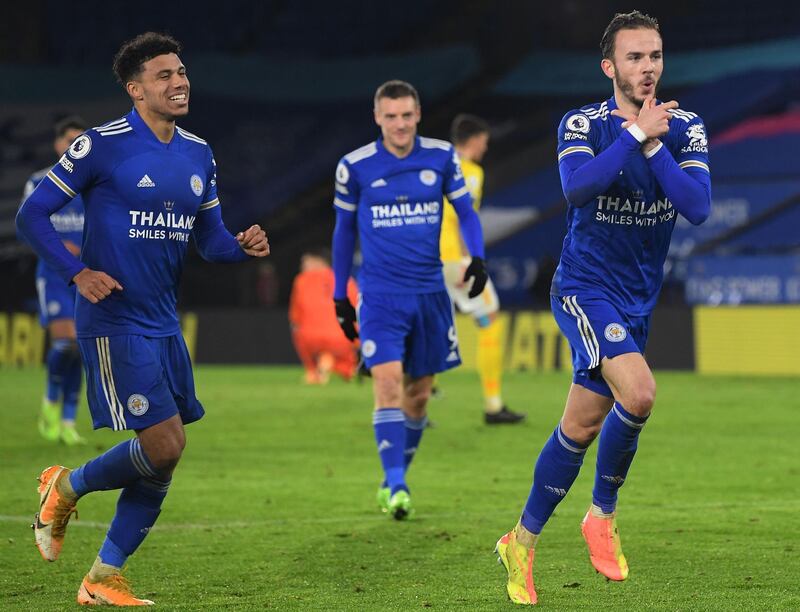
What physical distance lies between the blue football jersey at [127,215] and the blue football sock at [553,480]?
4.99 ft

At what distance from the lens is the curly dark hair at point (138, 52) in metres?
5.38

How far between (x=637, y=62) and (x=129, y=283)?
6.68ft

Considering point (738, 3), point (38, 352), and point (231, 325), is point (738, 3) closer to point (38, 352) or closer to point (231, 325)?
point (231, 325)

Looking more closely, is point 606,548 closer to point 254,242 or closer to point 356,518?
point 254,242

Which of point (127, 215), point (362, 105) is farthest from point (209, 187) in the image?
point (362, 105)

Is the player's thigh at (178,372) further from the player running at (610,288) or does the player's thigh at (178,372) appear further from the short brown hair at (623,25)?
the short brown hair at (623,25)

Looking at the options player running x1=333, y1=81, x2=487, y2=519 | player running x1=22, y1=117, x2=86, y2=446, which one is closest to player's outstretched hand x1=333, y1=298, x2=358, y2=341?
player running x1=333, y1=81, x2=487, y2=519

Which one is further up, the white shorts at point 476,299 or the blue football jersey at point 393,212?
the blue football jersey at point 393,212

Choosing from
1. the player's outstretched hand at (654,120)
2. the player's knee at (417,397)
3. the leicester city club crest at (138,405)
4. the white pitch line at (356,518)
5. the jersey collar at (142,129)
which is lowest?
the white pitch line at (356,518)

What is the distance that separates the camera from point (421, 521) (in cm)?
728

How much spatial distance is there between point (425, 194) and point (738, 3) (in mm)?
22407

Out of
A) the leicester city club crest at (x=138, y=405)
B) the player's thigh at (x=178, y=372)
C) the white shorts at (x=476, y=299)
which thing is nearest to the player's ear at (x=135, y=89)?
the player's thigh at (x=178, y=372)

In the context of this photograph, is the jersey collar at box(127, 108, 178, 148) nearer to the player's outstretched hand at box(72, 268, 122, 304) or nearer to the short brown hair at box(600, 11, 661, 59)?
the player's outstretched hand at box(72, 268, 122, 304)

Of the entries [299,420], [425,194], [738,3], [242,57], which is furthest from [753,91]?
[425,194]
